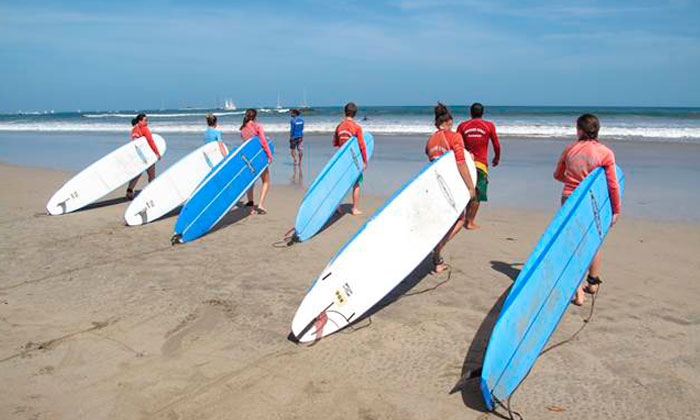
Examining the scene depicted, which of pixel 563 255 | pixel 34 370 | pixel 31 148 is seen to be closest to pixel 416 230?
pixel 563 255

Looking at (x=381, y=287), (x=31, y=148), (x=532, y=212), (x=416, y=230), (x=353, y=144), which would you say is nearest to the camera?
(x=381, y=287)

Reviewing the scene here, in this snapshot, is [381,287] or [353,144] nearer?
[381,287]

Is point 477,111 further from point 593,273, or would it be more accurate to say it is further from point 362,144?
point 593,273

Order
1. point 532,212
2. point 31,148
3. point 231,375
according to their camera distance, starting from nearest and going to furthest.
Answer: point 231,375
point 532,212
point 31,148

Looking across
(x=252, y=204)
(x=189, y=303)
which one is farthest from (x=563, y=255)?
(x=252, y=204)

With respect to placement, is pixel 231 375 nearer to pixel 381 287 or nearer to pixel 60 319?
pixel 381 287

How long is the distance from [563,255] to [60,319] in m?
3.56

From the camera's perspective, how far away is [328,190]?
676 centimetres

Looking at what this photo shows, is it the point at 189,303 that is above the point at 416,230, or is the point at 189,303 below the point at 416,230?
below

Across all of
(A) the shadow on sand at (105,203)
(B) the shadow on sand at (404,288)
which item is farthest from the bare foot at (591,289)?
(A) the shadow on sand at (105,203)

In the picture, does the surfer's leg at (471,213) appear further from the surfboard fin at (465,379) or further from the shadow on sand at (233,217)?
the surfboard fin at (465,379)

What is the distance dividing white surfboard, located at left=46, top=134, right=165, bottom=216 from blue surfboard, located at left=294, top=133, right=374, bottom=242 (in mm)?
3668

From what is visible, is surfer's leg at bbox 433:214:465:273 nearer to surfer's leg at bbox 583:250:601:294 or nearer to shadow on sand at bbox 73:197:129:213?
surfer's leg at bbox 583:250:601:294

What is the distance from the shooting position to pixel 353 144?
7156 mm
